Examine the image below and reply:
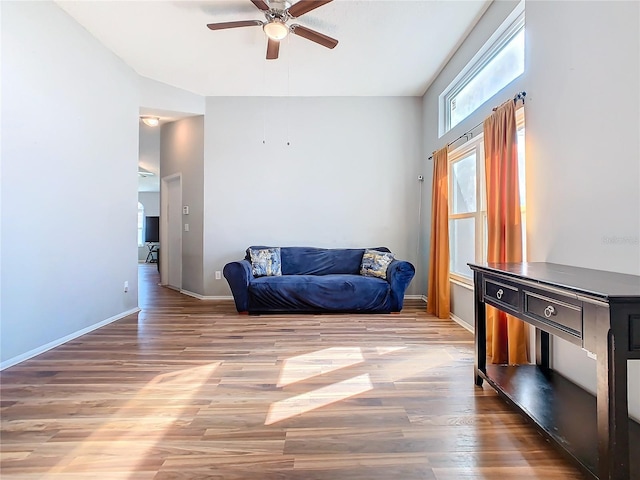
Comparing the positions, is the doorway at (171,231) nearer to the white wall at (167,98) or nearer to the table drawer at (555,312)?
the white wall at (167,98)

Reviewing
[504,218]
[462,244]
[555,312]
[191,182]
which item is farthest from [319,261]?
[555,312]

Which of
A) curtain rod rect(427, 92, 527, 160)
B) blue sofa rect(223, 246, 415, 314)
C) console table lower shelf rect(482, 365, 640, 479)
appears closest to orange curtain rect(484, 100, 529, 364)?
curtain rod rect(427, 92, 527, 160)

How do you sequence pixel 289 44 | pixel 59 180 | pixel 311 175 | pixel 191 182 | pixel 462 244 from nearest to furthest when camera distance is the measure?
pixel 59 180
pixel 289 44
pixel 462 244
pixel 311 175
pixel 191 182

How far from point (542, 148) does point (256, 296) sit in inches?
120

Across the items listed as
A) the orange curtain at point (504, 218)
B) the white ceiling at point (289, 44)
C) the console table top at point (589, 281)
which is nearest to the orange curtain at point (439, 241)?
the orange curtain at point (504, 218)

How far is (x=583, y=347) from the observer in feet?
3.66

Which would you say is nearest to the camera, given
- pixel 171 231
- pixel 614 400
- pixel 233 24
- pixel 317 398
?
pixel 614 400

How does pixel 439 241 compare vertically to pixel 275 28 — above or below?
below

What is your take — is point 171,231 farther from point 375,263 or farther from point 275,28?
point 275,28

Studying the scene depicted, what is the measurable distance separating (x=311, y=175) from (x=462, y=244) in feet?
7.41

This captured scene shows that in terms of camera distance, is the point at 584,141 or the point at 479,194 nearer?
the point at 584,141

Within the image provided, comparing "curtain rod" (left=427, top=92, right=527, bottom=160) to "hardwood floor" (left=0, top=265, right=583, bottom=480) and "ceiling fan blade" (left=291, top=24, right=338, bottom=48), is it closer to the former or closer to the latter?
"ceiling fan blade" (left=291, top=24, right=338, bottom=48)

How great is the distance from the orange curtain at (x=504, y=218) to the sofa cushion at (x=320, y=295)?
4.59ft

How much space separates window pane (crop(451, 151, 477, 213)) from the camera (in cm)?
325
